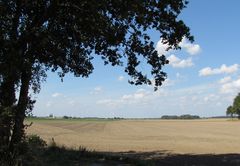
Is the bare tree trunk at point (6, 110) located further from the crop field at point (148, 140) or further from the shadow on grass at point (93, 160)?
the crop field at point (148, 140)

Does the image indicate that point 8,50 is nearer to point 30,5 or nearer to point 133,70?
point 30,5

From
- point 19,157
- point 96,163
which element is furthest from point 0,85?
point 96,163

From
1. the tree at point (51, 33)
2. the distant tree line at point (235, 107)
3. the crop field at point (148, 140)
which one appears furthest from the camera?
the distant tree line at point (235, 107)

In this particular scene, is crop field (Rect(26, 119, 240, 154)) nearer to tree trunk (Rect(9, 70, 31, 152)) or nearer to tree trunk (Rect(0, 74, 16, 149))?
tree trunk (Rect(9, 70, 31, 152))

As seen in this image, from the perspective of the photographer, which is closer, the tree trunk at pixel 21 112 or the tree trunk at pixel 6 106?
the tree trunk at pixel 6 106

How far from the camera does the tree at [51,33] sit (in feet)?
43.8

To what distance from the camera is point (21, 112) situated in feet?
46.9

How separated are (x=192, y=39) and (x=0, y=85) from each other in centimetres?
703

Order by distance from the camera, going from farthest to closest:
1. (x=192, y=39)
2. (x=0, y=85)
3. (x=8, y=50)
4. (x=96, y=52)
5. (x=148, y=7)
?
1. (x=96, y=52)
2. (x=192, y=39)
3. (x=148, y=7)
4. (x=0, y=85)
5. (x=8, y=50)

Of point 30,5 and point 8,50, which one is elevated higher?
point 30,5

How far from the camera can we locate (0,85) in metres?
14.2

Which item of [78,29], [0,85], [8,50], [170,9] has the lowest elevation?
[0,85]

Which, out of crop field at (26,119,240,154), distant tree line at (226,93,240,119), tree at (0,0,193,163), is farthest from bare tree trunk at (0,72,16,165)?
distant tree line at (226,93,240,119)

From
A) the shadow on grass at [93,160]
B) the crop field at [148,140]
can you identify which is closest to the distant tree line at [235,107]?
the crop field at [148,140]
